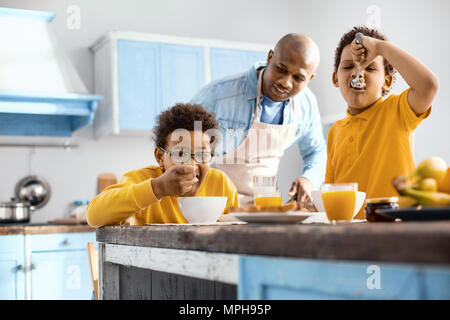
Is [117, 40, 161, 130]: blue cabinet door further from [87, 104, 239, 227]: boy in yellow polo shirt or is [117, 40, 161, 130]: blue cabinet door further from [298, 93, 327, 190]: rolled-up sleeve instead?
[87, 104, 239, 227]: boy in yellow polo shirt

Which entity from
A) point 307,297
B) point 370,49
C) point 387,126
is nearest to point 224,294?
point 307,297

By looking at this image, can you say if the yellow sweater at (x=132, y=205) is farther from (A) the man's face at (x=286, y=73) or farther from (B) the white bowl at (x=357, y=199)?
(A) the man's face at (x=286, y=73)

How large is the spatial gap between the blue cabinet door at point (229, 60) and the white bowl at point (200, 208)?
3.01m

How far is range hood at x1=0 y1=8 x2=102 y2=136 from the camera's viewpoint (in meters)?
3.52

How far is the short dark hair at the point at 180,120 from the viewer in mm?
1744

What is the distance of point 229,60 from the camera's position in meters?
4.34

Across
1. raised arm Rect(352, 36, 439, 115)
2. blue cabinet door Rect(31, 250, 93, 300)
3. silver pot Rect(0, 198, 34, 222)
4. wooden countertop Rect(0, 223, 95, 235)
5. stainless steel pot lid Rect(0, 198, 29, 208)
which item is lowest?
blue cabinet door Rect(31, 250, 93, 300)

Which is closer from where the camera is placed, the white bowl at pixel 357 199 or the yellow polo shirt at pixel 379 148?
the white bowl at pixel 357 199

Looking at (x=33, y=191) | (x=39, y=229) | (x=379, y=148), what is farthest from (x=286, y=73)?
(x=33, y=191)

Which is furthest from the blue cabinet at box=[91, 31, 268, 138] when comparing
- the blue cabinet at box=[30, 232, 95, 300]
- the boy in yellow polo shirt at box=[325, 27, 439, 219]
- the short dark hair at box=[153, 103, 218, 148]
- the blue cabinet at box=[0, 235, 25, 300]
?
the boy in yellow polo shirt at box=[325, 27, 439, 219]

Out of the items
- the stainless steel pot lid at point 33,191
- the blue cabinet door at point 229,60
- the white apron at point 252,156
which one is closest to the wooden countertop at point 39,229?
the stainless steel pot lid at point 33,191

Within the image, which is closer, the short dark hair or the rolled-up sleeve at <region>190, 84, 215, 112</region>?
the short dark hair

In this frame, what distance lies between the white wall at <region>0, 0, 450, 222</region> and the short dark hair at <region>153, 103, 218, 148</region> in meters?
2.12
